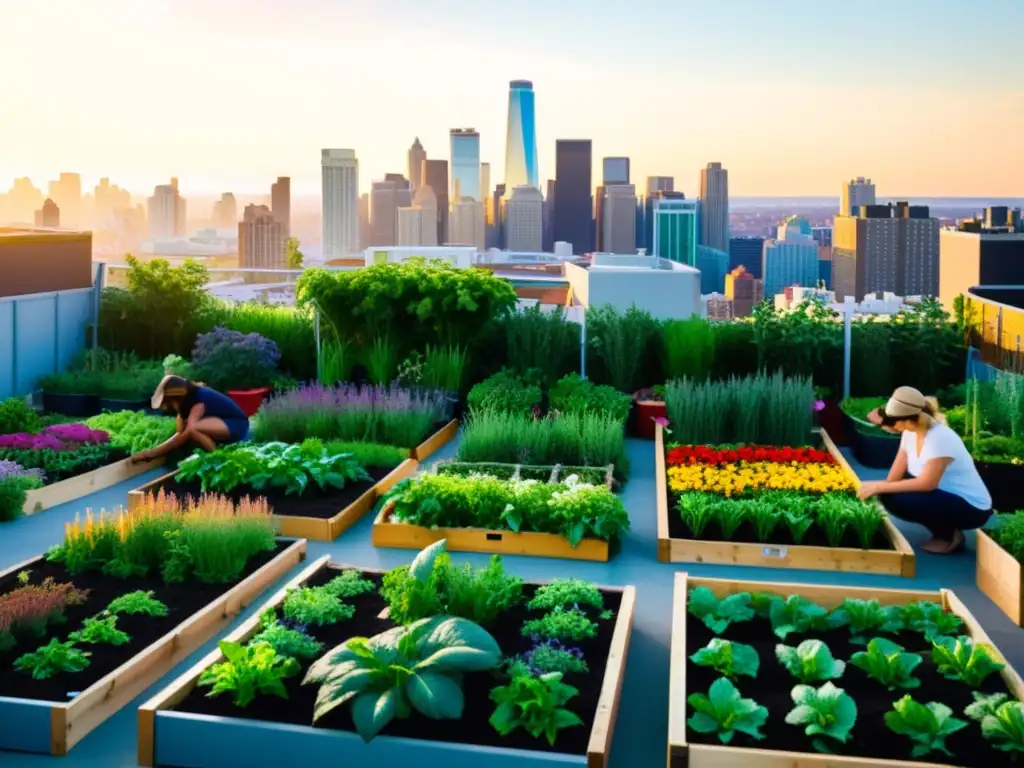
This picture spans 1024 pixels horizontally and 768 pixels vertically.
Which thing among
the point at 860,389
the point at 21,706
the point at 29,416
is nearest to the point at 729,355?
the point at 860,389

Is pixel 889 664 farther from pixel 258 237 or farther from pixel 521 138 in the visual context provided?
pixel 521 138

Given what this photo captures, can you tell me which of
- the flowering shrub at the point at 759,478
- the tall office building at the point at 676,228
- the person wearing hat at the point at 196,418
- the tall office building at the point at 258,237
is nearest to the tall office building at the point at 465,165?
the tall office building at the point at 676,228

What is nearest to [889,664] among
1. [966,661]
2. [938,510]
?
[966,661]

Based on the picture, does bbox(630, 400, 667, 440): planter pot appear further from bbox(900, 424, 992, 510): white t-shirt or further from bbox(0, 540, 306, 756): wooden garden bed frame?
bbox(0, 540, 306, 756): wooden garden bed frame

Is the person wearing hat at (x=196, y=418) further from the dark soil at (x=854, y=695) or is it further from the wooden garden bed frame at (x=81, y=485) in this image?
the dark soil at (x=854, y=695)

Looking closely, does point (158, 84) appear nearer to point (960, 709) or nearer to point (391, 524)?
point (391, 524)

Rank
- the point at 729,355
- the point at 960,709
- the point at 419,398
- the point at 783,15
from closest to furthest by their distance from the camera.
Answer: the point at 960,709 → the point at 419,398 → the point at 729,355 → the point at 783,15
